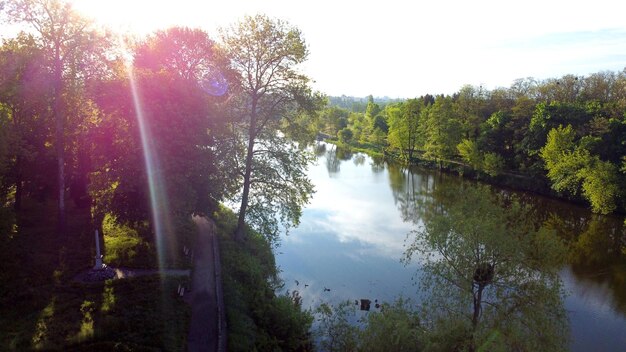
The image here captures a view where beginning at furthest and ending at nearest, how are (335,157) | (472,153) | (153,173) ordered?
(335,157)
(472,153)
(153,173)

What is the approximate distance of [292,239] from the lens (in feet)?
99.5

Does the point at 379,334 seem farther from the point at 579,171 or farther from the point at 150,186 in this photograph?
the point at 579,171

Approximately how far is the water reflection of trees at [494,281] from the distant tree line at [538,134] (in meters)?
11.2

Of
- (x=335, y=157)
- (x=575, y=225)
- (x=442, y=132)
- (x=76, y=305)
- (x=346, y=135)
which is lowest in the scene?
(x=575, y=225)

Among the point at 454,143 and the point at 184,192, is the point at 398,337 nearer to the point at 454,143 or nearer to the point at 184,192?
the point at 184,192

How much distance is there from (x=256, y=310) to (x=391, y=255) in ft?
43.0

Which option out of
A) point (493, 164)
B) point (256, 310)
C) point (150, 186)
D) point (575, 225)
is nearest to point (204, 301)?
point (256, 310)

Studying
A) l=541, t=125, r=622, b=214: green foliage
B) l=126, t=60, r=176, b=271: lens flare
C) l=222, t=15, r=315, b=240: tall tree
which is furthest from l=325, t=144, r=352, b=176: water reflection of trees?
l=126, t=60, r=176, b=271: lens flare

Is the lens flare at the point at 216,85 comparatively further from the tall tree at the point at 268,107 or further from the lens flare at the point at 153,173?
the lens flare at the point at 153,173

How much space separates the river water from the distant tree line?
3307 mm

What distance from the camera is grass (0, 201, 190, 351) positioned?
1198 centimetres

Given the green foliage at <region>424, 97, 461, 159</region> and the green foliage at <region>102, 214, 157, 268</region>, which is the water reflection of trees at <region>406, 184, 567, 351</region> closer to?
the green foliage at <region>102, 214, 157, 268</region>

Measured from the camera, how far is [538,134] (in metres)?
48.2

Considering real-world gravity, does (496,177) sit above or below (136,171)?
below
